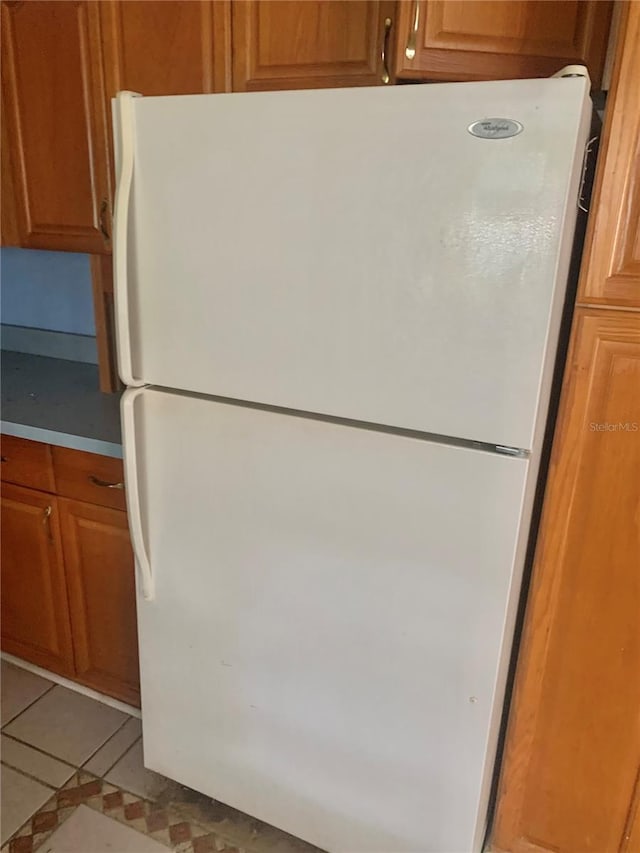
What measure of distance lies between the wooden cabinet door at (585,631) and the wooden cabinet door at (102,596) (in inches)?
40.3

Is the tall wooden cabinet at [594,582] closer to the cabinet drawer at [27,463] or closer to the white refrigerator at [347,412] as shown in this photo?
the white refrigerator at [347,412]

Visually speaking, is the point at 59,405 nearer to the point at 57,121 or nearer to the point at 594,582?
the point at 57,121

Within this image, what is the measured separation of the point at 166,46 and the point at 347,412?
1.05 meters

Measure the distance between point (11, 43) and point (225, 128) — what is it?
3.40 feet

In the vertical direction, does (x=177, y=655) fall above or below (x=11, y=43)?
below

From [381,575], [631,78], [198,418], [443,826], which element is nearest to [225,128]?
[198,418]

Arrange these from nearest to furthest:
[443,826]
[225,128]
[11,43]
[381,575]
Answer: [225,128]
[381,575]
[443,826]
[11,43]

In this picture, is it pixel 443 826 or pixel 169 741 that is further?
pixel 169 741

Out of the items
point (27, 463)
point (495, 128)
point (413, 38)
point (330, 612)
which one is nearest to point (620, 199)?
point (495, 128)

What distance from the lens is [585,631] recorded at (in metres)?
1.29

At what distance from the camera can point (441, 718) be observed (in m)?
1.28

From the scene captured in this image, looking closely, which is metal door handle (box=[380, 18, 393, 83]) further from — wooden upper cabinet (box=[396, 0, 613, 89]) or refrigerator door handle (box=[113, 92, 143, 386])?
refrigerator door handle (box=[113, 92, 143, 386])

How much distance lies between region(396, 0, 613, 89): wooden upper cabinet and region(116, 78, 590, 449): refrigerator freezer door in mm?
347

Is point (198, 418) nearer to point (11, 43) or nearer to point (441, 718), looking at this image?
point (441, 718)
